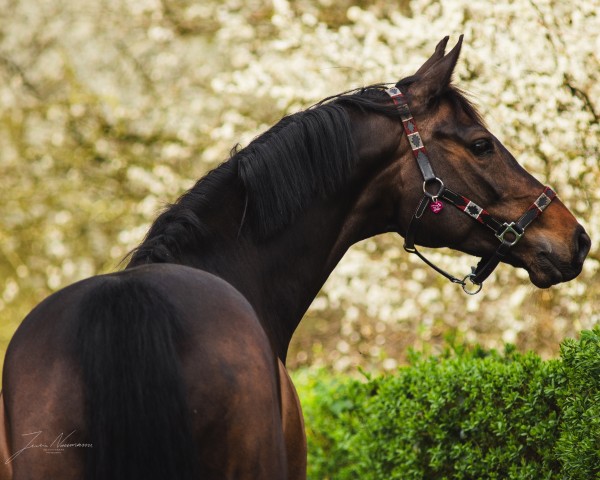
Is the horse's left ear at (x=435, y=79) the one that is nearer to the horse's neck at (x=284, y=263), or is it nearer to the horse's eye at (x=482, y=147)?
Result: the horse's eye at (x=482, y=147)

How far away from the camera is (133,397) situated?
1.93 m

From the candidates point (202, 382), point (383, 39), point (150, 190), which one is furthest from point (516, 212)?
point (150, 190)

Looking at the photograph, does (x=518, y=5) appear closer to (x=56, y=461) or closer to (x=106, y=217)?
(x=56, y=461)

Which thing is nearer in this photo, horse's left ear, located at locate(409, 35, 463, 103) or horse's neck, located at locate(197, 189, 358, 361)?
horse's neck, located at locate(197, 189, 358, 361)

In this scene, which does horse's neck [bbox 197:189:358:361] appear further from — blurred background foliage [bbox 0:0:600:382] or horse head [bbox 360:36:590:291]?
blurred background foliage [bbox 0:0:600:382]

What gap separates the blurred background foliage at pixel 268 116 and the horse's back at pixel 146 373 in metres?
3.32

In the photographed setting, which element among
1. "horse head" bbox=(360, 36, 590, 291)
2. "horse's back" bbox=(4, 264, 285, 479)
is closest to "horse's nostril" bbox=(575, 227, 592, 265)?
"horse head" bbox=(360, 36, 590, 291)

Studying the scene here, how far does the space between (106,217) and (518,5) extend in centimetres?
708

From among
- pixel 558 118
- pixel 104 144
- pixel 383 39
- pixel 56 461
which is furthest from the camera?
pixel 104 144

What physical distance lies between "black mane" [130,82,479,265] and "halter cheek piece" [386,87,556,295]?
0.98 feet

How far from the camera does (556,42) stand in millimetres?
6957

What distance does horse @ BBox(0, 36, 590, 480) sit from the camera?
1951 millimetres

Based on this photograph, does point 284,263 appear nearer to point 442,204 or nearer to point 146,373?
point 442,204

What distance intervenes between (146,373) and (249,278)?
3.39 feet
